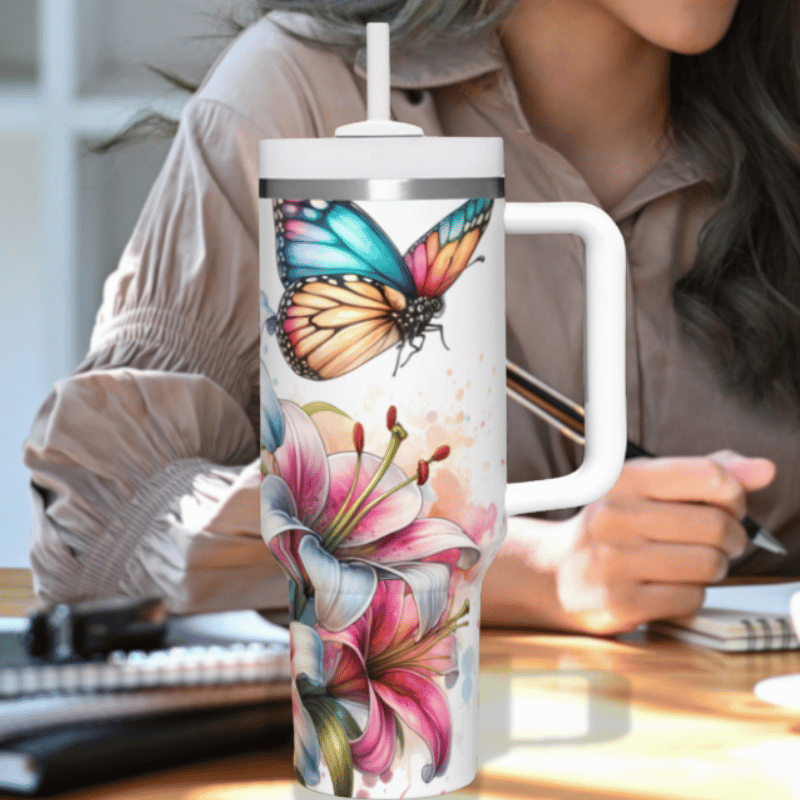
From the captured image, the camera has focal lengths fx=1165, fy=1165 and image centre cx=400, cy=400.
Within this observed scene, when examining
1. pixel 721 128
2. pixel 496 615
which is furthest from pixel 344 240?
pixel 721 128

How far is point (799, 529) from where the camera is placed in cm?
115

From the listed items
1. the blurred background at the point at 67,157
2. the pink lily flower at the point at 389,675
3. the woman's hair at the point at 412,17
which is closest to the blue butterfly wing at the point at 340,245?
the pink lily flower at the point at 389,675

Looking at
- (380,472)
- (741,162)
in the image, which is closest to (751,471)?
(380,472)

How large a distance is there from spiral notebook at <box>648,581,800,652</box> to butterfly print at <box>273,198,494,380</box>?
1.06ft

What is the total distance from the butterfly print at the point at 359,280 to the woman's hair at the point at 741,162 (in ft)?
2.24

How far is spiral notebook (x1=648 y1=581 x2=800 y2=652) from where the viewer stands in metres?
0.63

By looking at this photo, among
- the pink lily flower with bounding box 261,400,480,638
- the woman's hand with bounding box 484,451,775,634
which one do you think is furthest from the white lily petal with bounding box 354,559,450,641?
the woman's hand with bounding box 484,451,775,634

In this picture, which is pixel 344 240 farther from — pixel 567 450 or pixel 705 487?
pixel 567 450

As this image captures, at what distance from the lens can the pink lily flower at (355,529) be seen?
402mm

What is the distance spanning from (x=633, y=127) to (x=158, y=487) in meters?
0.65

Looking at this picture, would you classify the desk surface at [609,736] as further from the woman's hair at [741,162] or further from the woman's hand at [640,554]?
the woman's hair at [741,162]

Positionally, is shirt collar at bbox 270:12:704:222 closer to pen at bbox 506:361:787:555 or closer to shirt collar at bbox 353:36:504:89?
shirt collar at bbox 353:36:504:89

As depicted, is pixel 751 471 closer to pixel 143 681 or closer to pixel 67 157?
pixel 143 681

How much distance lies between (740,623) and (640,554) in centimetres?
7
